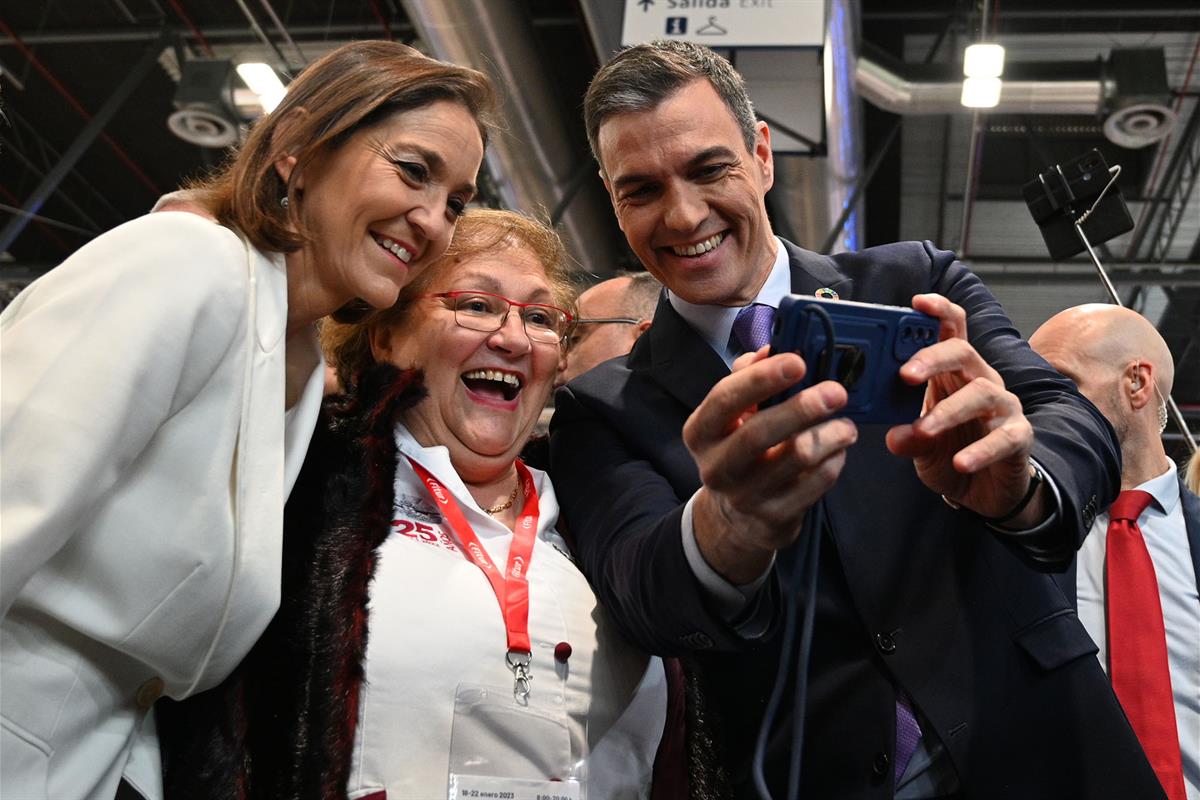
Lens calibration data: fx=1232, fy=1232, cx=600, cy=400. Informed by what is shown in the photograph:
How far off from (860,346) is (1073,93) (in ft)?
22.7

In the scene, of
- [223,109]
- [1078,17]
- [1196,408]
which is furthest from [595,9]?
[1196,408]

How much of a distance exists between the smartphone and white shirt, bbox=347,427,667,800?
0.77 m

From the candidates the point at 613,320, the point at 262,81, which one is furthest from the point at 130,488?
the point at 262,81

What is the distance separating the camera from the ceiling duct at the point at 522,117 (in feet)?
19.8

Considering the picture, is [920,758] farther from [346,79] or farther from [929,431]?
[346,79]

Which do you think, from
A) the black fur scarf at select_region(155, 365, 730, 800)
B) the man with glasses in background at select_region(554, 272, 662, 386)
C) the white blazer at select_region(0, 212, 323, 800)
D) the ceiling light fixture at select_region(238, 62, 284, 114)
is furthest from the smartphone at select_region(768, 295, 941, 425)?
the ceiling light fixture at select_region(238, 62, 284, 114)

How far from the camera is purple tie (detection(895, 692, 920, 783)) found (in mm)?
1707

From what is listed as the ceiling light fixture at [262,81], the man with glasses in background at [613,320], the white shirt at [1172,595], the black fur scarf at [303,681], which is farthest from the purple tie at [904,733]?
the ceiling light fixture at [262,81]

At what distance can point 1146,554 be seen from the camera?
3.10 metres

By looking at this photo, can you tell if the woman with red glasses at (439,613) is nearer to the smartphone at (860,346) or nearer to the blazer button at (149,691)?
the blazer button at (149,691)

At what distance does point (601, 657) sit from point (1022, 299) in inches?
439

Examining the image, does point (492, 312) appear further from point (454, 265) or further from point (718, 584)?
point (718, 584)

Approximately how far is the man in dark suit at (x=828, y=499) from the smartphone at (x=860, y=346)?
27mm

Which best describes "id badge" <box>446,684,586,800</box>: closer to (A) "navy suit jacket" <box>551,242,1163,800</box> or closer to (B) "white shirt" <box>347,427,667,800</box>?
(B) "white shirt" <box>347,427,667,800</box>
